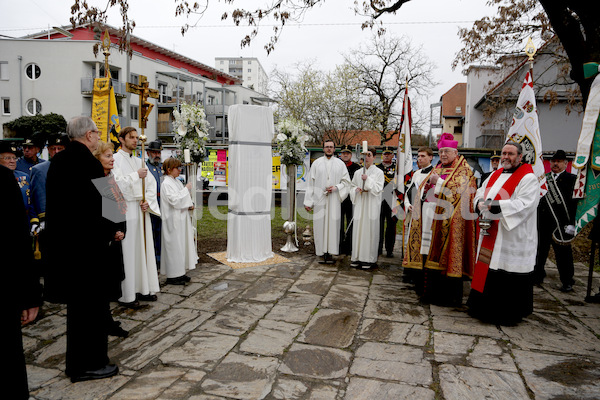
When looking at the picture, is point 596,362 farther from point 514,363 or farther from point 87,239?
point 87,239

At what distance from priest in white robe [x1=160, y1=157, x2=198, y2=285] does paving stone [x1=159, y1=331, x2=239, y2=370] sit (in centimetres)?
181

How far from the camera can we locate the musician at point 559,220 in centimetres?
618

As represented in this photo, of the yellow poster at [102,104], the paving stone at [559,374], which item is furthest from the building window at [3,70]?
the paving stone at [559,374]

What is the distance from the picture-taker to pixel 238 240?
725 centimetres

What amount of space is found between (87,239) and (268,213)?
174 inches

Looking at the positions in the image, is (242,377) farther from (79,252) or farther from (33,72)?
(33,72)

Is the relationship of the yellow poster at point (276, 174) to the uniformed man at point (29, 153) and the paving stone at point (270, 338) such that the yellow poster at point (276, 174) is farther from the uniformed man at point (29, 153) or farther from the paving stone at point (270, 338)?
the paving stone at point (270, 338)

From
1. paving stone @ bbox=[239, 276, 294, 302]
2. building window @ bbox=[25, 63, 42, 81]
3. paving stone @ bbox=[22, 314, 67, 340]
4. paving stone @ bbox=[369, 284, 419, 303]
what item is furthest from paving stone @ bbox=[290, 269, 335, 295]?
building window @ bbox=[25, 63, 42, 81]

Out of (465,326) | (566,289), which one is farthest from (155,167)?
(566,289)

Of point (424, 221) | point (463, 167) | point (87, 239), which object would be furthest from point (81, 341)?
point (463, 167)

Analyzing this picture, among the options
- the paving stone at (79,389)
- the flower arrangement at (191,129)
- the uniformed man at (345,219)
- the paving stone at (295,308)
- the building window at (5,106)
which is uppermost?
the building window at (5,106)

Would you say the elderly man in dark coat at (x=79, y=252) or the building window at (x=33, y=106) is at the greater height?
the building window at (x=33, y=106)

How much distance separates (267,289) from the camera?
5.82 m

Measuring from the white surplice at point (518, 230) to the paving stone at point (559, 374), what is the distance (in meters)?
1.04
